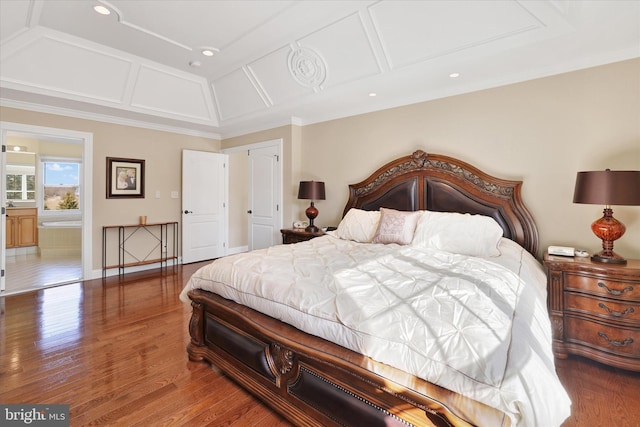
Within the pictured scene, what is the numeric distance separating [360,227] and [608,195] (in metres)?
2.02

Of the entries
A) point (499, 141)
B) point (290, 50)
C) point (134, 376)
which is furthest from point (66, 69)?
point (499, 141)

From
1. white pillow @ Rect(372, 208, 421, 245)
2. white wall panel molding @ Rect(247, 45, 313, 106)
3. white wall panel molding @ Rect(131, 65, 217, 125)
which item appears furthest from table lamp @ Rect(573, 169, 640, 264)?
white wall panel molding @ Rect(131, 65, 217, 125)

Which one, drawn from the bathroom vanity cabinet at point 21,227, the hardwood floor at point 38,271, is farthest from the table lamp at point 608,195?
the bathroom vanity cabinet at point 21,227

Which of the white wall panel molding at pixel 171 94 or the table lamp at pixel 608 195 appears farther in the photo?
the white wall panel molding at pixel 171 94

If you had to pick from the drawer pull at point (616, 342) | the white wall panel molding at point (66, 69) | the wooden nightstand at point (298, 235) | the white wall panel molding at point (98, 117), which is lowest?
the drawer pull at point (616, 342)

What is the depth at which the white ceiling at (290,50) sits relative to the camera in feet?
7.86

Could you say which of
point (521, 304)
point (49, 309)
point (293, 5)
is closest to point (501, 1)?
point (293, 5)

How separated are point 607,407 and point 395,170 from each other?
263 centimetres

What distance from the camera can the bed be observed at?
1033mm

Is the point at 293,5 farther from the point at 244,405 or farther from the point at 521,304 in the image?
the point at 244,405

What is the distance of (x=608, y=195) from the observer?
215 centimetres

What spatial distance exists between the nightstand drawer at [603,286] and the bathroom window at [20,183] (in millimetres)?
9831

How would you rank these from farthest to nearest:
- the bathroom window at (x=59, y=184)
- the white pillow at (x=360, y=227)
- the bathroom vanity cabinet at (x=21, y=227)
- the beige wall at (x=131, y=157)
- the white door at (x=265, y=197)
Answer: the bathroom window at (x=59, y=184) < the bathroom vanity cabinet at (x=21, y=227) < the white door at (x=265, y=197) < the beige wall at (x=131, y=157) < the white pillow at (x=360, y=227)

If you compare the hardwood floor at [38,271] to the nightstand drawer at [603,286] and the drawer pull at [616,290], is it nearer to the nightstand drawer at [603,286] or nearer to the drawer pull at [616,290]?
the nightstand drawer at [603,286]
